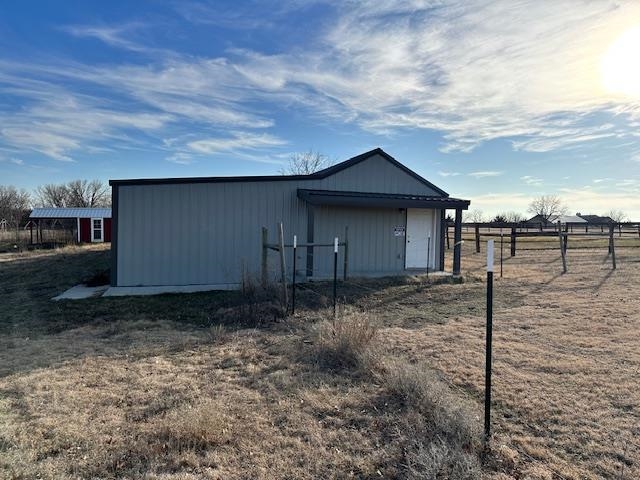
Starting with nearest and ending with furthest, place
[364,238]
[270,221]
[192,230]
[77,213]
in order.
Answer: [192,230]
[270,221]
[364,238]
[77,213]

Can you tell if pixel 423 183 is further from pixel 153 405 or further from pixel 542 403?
pixel 153 405

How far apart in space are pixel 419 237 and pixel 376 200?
274 cm

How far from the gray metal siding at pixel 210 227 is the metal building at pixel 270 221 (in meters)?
0.03

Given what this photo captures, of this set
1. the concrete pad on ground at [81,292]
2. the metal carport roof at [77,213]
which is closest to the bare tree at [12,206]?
the metal carport roof at [77,213]

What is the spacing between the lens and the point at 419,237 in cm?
1430

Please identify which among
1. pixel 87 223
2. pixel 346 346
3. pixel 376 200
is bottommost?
pixel 346 346

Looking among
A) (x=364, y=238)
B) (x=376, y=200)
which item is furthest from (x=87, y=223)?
Result: (x=376, y=200)

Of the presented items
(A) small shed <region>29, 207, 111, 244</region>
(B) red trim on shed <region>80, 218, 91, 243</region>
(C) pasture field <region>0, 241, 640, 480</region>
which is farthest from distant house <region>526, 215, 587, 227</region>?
(B) red trim on shed <region>80, 218, 91, 243</region>

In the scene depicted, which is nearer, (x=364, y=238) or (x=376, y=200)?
(x=376, y=200)

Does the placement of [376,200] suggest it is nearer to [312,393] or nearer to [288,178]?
[288,178]

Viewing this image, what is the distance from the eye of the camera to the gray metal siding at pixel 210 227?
11.0 metres

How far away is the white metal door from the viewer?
14062 mm

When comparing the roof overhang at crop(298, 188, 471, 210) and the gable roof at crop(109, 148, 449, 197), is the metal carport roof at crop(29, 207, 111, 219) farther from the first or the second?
the roof overhang at crop(298, 188, 471, 210)

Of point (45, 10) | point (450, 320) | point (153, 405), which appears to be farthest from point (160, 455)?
point (45, 10)
